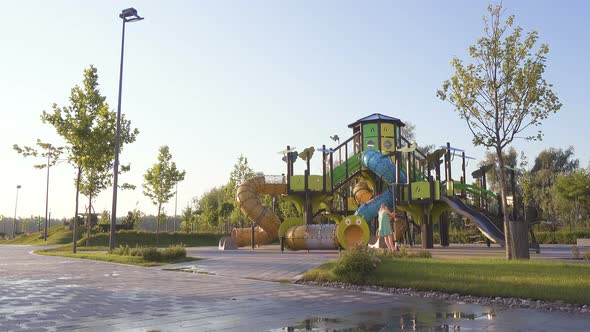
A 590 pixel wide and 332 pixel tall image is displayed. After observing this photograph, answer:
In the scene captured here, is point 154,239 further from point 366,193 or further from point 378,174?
point 378,174

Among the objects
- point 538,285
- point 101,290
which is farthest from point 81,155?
point 538,285

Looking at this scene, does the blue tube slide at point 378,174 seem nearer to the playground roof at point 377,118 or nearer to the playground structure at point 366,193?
the playground structure at point 366,193

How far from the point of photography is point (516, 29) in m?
17.4

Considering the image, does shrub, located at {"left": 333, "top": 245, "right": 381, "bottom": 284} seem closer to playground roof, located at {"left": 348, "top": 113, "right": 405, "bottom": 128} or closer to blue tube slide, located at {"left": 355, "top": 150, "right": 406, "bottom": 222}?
blue tube slide, located at {"left": 355, "top": 150, "right": 406, "bottom": 222}

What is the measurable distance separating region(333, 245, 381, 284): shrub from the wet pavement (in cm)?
90

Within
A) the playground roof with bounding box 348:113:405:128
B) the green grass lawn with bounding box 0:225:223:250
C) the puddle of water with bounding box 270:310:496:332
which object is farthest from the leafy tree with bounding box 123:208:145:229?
the puddle of water with bounding box 270:310:496:332

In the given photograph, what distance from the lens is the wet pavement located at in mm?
7586

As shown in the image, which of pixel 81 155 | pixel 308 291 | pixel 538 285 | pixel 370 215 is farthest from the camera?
pixel 370 215

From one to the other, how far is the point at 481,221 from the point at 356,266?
57.3 feet

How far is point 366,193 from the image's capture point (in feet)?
139

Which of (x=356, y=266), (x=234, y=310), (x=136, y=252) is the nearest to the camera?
(x=234, y=310)

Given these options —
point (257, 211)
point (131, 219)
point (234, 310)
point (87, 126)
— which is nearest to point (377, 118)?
point (257, 211)

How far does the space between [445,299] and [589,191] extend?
147 ft

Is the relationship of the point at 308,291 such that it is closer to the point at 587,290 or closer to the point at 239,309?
the point at 239,309
